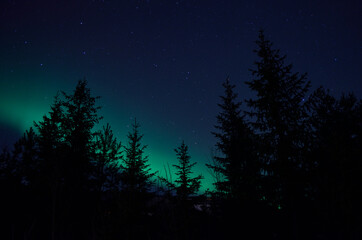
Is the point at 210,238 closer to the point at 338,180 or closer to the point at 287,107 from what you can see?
the point at 338,180

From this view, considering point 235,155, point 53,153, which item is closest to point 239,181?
point 235,155

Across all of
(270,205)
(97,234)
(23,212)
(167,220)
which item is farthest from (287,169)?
(23,212)

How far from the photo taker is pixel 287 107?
1177cm

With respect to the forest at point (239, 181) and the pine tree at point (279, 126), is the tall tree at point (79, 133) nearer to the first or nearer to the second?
the forest at point (239, 181)

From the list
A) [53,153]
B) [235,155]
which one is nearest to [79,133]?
[53,153]

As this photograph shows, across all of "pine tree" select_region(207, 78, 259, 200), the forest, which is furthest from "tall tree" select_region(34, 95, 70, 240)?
"pine tree" select_region(207, 78, 259, 200)

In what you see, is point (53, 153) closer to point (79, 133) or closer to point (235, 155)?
point (79, 133)

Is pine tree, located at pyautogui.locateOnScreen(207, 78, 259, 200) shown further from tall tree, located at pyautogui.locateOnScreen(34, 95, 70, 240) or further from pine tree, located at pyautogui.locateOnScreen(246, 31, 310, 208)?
tall tree, located at pyautogui.locateOnScreen(34, 95, 70, 240)

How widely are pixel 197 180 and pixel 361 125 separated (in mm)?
14300

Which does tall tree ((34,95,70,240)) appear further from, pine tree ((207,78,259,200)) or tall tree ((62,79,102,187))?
pine tree ((207,78,259,200))

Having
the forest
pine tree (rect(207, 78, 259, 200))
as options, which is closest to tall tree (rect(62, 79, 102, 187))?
the forest

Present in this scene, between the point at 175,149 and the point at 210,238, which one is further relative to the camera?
the point at 175,149

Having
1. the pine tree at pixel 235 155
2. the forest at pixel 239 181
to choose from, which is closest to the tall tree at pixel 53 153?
the forest at pixel 239 181

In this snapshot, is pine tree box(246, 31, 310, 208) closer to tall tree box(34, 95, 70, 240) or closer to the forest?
the forest
